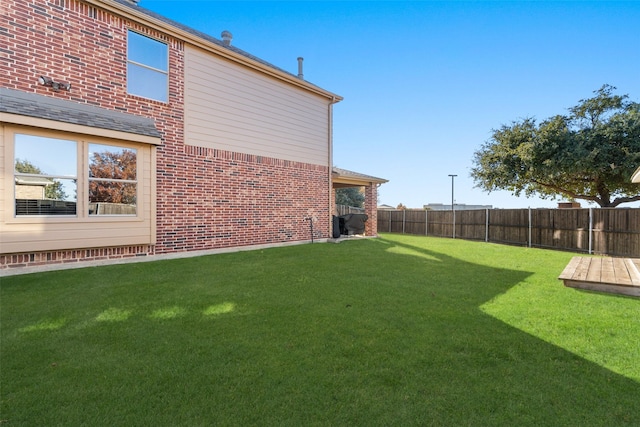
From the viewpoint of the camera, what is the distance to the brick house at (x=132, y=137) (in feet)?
19.1

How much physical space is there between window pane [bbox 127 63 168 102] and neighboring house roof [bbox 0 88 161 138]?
0.67 meters

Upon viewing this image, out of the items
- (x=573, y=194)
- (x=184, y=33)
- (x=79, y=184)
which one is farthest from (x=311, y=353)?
(x=573, y=194)

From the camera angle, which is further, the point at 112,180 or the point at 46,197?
the point at 112,180

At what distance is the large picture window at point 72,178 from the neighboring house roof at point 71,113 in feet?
1.51

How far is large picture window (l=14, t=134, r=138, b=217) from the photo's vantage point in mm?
5770

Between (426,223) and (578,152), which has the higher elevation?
(578,152)

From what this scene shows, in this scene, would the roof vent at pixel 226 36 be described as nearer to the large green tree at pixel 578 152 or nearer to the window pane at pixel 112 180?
the window pane at pixel 112 180

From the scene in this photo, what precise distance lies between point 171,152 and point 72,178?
213 centimetres

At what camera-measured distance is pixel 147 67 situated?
7.52 m

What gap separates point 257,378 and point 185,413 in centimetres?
57

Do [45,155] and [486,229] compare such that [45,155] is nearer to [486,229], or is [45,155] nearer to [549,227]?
[549,227]

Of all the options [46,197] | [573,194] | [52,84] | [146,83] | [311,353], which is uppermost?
[146,83]

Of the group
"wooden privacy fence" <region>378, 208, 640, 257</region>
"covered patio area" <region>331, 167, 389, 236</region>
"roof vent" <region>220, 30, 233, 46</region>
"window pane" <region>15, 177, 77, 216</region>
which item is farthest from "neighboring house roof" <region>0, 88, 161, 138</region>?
"wooden privacy fence" <region>378, 208, 640, 257</region>

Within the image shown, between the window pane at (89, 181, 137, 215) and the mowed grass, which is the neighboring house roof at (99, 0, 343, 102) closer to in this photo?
the window pane at (89, 181, 137, 215)
